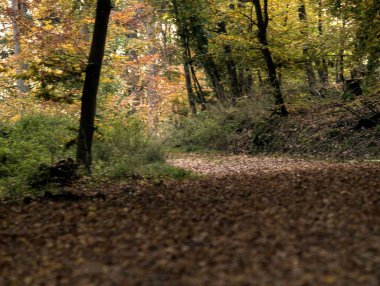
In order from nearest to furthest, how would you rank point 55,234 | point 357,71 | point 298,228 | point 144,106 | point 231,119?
1. point 298,228
2. point 55,234
3. point 357,71
4. point 231,119
5. point 144,106

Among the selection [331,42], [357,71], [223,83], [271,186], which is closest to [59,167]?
[271,186]

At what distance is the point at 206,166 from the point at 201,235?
8405mm

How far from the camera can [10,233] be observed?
5.93m

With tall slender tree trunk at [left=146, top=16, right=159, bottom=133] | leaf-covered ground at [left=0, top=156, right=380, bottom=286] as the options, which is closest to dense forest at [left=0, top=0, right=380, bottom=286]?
leaf-covered ground at [left=0, top=156, right=380, bottom=286]

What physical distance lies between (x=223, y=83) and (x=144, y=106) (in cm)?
837

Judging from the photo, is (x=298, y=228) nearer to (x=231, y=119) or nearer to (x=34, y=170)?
(x=34, y=170)

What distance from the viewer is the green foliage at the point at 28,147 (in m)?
8.80

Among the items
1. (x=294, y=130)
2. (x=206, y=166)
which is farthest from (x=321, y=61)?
(x=206, y=166)

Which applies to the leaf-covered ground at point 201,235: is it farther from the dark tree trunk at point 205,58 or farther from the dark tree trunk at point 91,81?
the dark tree trunk at point 205,58

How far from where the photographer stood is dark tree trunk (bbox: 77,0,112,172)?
405 inches

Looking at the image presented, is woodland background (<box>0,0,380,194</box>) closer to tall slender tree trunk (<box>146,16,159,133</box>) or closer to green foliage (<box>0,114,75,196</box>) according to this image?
green foliage (<box>0,114,75,196</box>)

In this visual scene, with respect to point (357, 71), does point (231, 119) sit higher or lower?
lower

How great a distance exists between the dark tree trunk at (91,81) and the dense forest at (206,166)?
0.03 metres

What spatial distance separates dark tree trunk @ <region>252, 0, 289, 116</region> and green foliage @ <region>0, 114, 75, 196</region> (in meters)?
7.12
